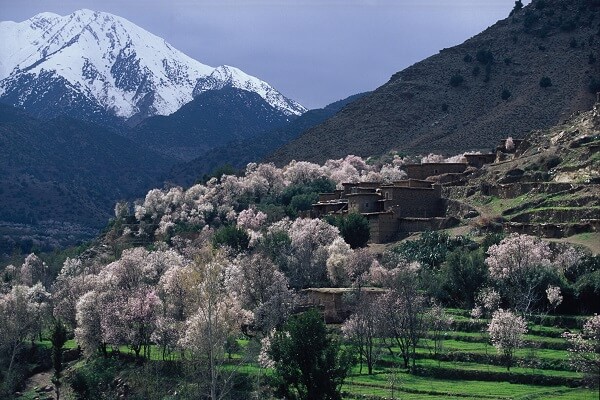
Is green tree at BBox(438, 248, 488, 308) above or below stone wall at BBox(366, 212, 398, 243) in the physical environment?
below

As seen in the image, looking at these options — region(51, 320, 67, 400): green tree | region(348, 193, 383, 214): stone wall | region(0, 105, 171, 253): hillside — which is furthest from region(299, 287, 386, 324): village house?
region(0, 105, 171, 253): hillside

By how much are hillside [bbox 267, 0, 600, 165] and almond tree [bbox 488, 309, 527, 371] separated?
63.0 metres

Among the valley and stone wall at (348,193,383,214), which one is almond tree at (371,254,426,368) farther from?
stone wall at (348,193,383,214)

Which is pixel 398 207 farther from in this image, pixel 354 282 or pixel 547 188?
pixel 354 282

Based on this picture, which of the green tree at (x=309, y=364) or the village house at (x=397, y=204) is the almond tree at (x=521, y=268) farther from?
the village house at (x=397, y=204)

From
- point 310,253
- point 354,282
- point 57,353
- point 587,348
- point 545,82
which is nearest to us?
point 587,348

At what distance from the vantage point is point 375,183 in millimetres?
84125

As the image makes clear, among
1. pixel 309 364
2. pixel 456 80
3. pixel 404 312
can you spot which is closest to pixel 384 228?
pixel 404 312

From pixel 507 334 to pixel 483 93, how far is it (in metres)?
80.6

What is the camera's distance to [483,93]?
125375 mm

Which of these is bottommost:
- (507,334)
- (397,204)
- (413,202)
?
(507,334)

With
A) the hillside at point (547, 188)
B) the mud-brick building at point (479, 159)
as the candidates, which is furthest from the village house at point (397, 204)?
the hillside at point (547, 188)

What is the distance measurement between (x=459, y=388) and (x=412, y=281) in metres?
9.29

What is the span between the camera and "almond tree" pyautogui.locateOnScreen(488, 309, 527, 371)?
47656 millimetres
